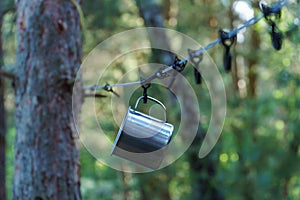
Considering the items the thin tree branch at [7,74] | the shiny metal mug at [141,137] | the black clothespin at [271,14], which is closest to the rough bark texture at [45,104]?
the thin tree branch at [7,74]

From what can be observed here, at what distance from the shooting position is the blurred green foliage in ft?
22.5

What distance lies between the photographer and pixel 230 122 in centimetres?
781

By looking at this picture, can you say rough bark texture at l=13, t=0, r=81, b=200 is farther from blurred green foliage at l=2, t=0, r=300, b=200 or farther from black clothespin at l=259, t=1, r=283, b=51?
blurred green foliage at l=2, t=0, r=300, b=200

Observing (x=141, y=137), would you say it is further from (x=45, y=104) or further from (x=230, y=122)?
(x=230, y=122)

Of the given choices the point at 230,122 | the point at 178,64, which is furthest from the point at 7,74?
the point at 230,122

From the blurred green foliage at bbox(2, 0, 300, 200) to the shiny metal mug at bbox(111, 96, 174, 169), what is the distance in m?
2.74

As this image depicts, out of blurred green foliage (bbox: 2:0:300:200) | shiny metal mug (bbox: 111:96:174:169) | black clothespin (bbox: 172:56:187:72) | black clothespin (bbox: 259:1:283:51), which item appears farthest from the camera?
blurred green foliage (bbox: 2:0:300:200)

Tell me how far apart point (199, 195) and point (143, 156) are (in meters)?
4.89

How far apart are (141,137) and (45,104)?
1198 millimetres

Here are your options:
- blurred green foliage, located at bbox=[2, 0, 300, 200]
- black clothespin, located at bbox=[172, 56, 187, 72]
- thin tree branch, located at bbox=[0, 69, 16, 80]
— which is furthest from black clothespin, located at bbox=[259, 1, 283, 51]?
blurred green foliage, located at bbox=[2, 0, 300, 200]

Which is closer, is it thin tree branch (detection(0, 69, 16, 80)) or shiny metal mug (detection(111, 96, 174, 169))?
shiny metal mug (detection(111, 96, 174, 169))

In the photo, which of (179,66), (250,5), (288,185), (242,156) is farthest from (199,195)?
(179,66)

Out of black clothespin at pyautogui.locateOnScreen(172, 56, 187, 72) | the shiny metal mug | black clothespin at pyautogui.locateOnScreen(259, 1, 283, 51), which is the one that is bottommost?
the shiny metal mug

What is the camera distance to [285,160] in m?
6.85
